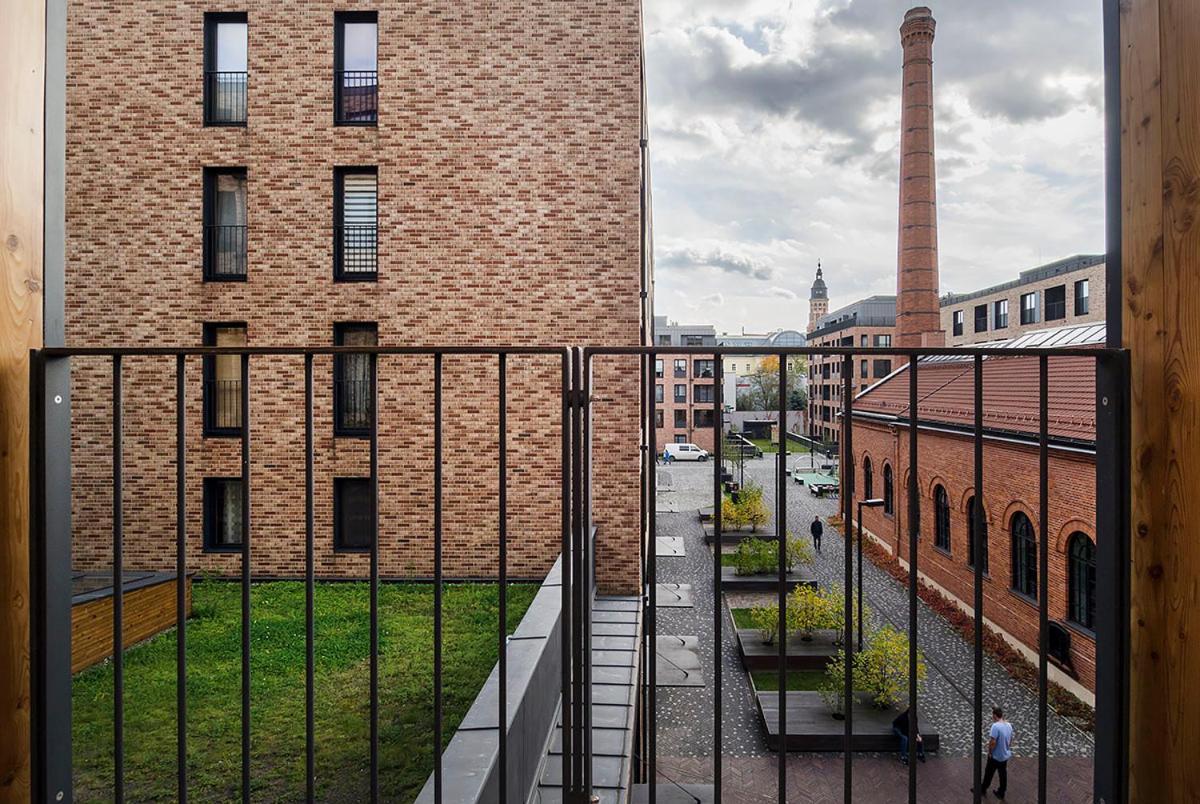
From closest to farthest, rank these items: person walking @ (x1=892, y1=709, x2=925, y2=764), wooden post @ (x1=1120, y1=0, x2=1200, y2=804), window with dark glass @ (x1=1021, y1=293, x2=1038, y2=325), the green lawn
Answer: wooden post @ (x1=1120, y1=0, x2=1200, y2=804)
the green lawn
person walking @ (x1=892, y1=709, x2=925, y2=764)
window with dark glass @ (x1=1021, y1=293, x2=1038, y2=325)

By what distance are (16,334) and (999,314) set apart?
36.5 m

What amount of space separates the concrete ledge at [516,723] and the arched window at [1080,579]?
28.2ft

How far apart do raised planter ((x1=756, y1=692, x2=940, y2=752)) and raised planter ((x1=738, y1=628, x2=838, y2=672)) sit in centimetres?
109

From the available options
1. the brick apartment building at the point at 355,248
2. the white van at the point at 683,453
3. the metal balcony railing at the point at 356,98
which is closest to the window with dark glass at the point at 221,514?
the brick apartment building at the point at 355,248

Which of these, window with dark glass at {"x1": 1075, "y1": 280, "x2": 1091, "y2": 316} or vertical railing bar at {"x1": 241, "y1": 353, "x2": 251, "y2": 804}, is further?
window with dark glass at {"x1": 1075, "y1": 280, "x2": 1091, "y2": 316}

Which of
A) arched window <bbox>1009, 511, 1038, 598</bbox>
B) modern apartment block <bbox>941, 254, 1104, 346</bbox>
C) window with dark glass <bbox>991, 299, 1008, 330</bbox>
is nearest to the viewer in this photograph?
arched window <bbox>1009, 511, 1038, 598</bbox>

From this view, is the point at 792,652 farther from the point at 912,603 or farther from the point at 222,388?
the point at 222,388

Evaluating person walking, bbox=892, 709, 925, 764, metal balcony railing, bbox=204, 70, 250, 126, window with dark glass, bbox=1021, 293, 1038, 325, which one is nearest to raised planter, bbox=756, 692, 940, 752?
person walking, bbox=892, 709, 925, 764

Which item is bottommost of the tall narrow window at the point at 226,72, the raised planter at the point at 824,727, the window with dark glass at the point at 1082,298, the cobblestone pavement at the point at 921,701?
the cobblestone pavement at the point at 921,701

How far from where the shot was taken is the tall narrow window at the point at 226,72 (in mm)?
9938

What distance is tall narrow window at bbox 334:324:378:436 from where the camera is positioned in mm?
9945

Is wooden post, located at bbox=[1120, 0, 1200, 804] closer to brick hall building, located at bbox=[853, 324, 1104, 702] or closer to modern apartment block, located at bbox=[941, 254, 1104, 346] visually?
brick hall building, located at bbox=[853, 324, 1104, 702]

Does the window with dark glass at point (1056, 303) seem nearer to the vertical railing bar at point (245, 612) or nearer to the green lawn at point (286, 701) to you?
the green lawn at point (286, 701)

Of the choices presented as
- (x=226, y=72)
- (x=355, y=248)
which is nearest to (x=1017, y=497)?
(x=355, y=248)
